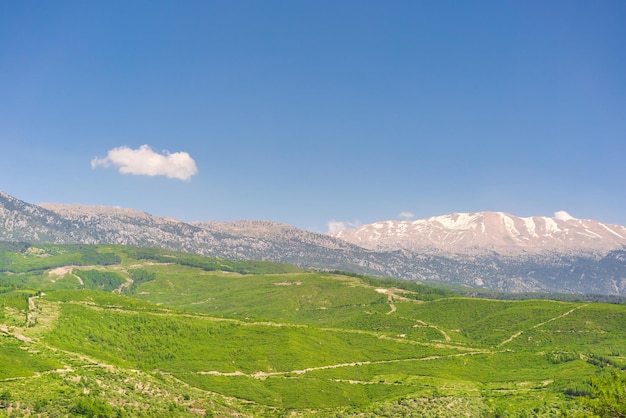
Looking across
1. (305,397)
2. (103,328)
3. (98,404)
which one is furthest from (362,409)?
(103,328)

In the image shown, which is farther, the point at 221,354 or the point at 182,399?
the point at 221,354

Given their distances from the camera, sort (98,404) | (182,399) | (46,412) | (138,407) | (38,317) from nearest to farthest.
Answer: (46,412), (98,404), (138,407), (182,399), (38,317)

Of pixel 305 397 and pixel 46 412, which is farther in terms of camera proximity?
pixel 305 397

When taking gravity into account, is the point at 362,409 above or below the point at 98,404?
below

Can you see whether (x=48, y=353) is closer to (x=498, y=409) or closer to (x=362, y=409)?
(x=362, y=409)

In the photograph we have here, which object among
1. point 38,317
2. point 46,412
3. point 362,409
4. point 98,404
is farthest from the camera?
point 38,317

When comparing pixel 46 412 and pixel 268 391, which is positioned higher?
pixel 46 412

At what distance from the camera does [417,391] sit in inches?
6240

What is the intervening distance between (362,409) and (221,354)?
68.9 metres

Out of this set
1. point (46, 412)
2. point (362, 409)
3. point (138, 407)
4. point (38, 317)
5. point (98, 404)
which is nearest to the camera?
point (46, 412)

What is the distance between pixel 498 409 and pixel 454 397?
14.6 m

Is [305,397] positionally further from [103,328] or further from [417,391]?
[103,328]

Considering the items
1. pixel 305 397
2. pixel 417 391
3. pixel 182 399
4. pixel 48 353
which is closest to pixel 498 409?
pixel 417 391

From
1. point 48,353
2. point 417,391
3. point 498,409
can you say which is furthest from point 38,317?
point 498,409
